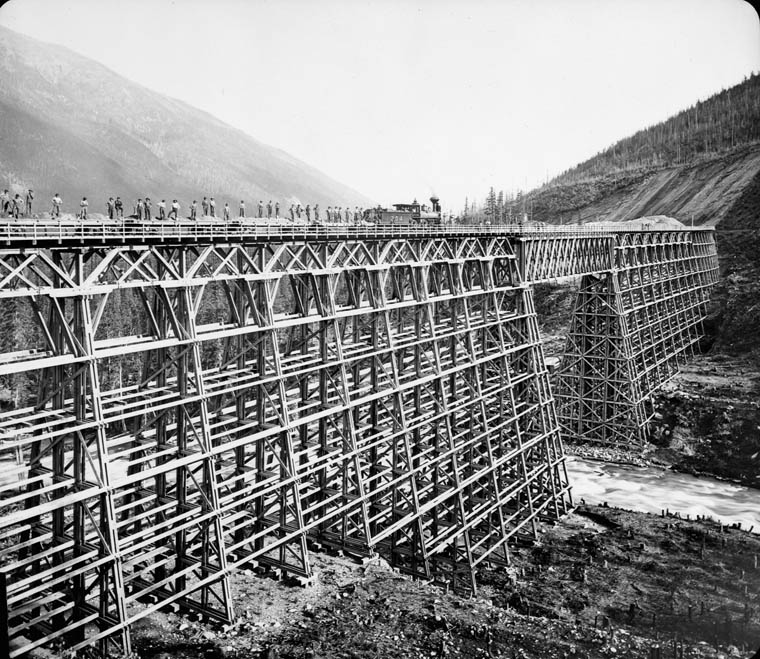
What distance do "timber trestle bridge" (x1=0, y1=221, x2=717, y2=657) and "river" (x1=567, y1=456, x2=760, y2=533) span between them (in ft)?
8.93

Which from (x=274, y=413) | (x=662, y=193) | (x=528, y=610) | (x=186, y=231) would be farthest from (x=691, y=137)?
(x=186, y=231)

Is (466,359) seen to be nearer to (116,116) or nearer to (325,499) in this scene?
(325,499)

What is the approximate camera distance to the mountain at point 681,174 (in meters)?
81.6

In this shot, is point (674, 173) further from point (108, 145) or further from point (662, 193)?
point (108, 145)

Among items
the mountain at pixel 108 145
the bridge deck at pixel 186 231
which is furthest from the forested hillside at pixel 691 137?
the bridge deck at pixel 186 231

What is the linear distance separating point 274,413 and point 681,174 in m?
90.4

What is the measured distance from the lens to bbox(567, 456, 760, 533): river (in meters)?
30.6

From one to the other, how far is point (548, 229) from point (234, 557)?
750 inches

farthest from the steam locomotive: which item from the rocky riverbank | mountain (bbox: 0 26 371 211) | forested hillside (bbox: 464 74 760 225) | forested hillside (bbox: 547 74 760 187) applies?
mountain (bbox: 0 26 371 211)

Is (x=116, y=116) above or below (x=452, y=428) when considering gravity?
above

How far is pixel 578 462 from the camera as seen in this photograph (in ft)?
121

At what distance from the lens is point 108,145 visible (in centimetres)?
16062

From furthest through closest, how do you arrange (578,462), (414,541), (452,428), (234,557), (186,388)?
(578,462) → (452,428) → (414,541) → (234,557) → (186,388)

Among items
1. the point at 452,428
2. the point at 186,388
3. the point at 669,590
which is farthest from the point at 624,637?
the point at 186,388
